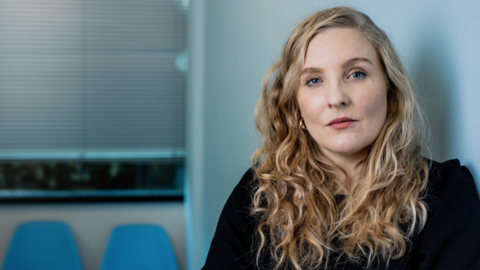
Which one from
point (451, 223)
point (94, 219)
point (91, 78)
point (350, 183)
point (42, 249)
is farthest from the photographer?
point (91, 78)

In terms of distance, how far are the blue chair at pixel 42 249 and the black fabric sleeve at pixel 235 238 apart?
8.41ft

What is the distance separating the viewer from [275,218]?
41.5 inches

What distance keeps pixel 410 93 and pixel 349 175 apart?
236 millimetres

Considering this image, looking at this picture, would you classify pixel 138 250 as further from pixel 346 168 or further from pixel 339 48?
pixel 339 48

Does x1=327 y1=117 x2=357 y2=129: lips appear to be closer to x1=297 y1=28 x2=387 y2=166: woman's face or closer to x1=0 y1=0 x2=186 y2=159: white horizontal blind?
x1=297 y1=28 x2=387 y2=166: woman's face

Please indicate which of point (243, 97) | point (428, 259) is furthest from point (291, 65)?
point (243, 97)

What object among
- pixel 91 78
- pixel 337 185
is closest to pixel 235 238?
pixel 337 185

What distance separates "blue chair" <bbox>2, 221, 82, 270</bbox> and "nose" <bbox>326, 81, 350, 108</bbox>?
2936mm

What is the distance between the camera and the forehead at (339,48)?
0.94 m

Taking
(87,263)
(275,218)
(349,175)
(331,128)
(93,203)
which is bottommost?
(87,263)

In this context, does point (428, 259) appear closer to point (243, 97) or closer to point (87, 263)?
point (243, 97)

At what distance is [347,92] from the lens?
92cm

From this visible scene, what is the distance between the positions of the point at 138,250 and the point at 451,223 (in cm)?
289

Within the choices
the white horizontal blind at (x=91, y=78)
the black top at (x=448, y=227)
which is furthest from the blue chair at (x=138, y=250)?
the black top at (x=448, y=227)
